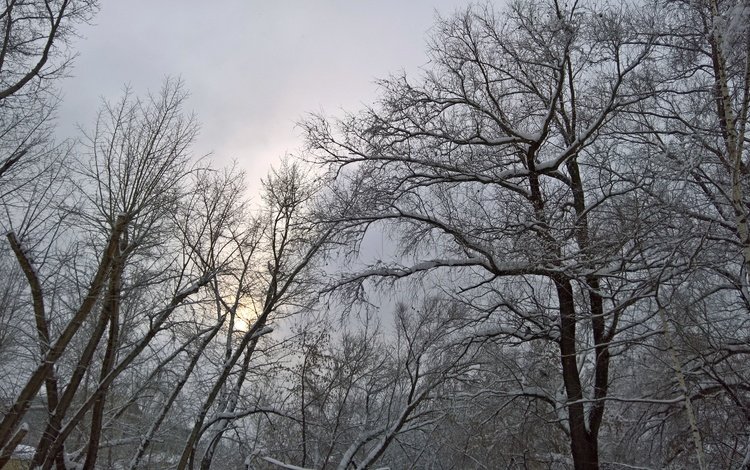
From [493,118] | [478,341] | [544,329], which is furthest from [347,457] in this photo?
[493,118]

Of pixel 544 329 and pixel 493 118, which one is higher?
pixel 493 118

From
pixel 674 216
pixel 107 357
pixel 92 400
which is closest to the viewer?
pixel 674 216

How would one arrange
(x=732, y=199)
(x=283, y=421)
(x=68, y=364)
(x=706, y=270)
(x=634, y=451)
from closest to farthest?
(x=732, y=199) → (x=706, y=270) → (x=634, y=451) → (x=68, y=364) → (x=283, y=421)

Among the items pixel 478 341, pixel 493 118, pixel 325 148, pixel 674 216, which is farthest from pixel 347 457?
pixel 674 216

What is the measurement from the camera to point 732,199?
18.5 feet

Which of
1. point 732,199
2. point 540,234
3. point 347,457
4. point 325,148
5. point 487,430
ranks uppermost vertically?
point 325,148

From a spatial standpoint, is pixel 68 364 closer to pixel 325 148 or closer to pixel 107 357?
pixel 107 357

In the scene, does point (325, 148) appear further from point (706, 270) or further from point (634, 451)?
point (634, 451)

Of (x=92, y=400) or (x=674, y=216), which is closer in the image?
(x=674, y=216)

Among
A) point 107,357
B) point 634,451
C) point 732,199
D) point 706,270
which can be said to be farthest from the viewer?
point 634,451

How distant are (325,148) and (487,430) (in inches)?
325

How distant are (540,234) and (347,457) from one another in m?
7.42

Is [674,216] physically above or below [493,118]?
below

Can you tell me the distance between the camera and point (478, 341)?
10.1 meters
